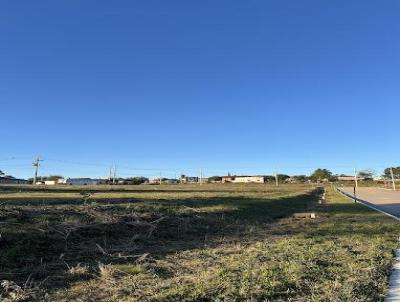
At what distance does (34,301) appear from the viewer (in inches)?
256

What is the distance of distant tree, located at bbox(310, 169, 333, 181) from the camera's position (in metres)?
172

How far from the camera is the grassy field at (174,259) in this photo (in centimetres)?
680

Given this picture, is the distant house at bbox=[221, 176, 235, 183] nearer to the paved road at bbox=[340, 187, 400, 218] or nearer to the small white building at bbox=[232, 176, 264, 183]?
the small white building at bbox=[232, 176, 264, 183]

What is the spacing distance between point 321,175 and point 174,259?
169999 mm

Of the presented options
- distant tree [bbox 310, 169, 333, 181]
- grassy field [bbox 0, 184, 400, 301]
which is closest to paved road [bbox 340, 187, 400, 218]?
grassy field [bbox 0, 184, 400, 301]

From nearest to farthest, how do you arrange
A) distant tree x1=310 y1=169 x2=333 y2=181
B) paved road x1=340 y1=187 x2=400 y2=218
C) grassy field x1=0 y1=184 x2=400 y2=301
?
grassy field x1=0 y1=184 x2=400 y2=301, paved road x1=340 y1=187 x2=400 y2=218, distant tree x1=310 y1=169 x2=333 y2=181

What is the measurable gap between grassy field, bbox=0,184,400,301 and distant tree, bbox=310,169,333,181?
16072 centimetres

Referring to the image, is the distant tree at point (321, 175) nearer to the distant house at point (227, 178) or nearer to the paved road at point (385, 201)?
the distant house at point (227, 178)

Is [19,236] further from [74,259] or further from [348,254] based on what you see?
[348,254]

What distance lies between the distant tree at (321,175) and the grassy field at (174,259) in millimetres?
160718

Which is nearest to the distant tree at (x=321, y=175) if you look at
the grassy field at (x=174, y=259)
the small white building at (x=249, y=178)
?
the small white building at (x=249, y=178)

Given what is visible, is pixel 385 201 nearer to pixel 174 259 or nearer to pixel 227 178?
pixel 174 259

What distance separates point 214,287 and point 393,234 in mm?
10027

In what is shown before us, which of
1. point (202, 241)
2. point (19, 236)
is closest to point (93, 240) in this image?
point (19, 236)
